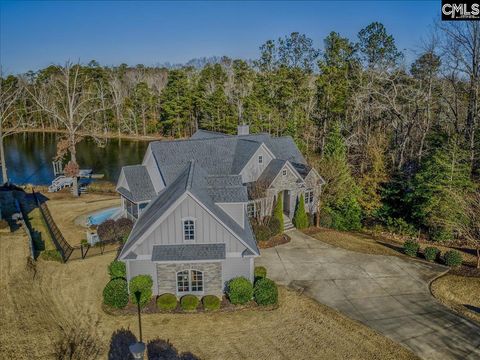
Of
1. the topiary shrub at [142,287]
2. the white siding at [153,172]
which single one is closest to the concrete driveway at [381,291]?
the topiary shrub at [142,287]

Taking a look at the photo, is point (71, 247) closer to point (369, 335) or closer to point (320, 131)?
point (369, 335)

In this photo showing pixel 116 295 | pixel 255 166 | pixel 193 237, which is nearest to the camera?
pixel 116 295

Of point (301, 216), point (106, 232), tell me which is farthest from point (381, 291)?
point (106, 232)

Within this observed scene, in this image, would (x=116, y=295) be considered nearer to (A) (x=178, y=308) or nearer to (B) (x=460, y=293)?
(A) (x=178, y=308)

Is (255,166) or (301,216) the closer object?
(301,216)

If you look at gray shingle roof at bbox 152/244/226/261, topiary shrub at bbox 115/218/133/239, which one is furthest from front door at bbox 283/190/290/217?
gray shingle roof at bbox 152/244/226/261

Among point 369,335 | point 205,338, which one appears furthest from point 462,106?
point 205,338
